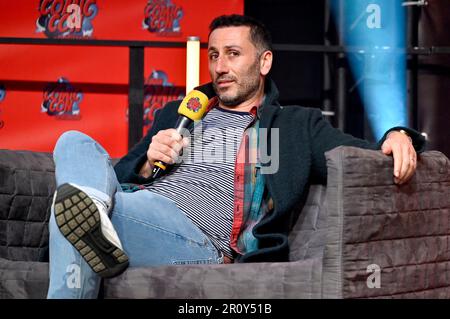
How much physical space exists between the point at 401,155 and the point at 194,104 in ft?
2.11

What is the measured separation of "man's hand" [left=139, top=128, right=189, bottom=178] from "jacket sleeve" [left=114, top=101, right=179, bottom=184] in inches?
4.0

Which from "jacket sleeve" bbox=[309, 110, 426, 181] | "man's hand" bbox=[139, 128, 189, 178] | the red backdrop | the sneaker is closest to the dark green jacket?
"jacket sleeve" bbox=[309, 110, 426, 181]

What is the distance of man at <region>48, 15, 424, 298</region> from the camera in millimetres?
1681

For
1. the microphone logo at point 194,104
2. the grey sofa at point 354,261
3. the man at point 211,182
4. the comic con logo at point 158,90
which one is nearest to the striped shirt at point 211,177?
the man at point 211,182

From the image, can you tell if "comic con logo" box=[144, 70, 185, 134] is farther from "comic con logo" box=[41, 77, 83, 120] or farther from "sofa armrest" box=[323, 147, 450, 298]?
"sofa armrest" box=[323, 147, 450, 298]

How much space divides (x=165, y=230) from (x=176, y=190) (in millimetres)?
208

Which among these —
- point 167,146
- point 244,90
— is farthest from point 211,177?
point 244,90

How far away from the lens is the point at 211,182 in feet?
7.15

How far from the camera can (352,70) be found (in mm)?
3643

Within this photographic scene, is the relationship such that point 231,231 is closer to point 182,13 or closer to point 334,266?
point 334,266

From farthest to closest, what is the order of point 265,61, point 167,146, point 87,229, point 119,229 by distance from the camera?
point 265,61
point 167,146
point 119,229
point 87,229

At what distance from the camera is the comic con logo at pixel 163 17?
3389 mm

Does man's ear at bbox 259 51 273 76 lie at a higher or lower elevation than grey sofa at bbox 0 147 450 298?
higher

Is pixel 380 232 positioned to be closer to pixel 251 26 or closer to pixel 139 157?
pixel 139 157
